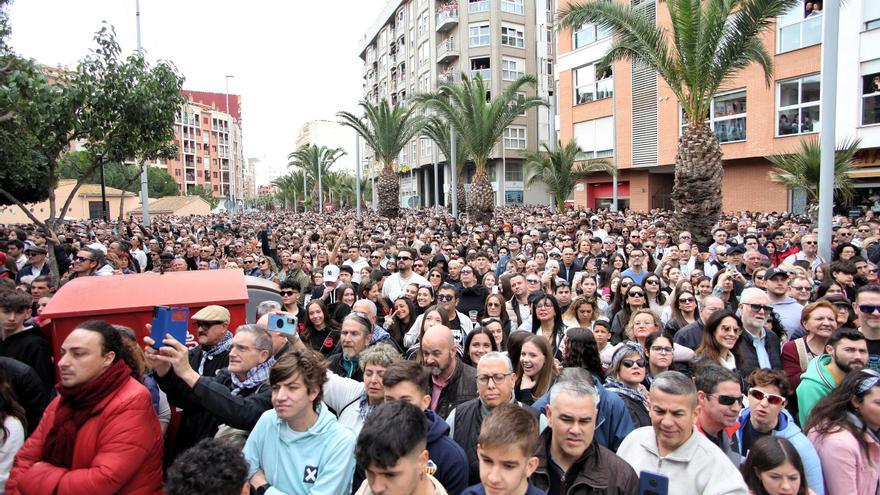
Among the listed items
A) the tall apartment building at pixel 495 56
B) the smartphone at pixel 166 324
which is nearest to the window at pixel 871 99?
the smartphone at pixel 166 324

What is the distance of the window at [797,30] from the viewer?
72.5 feet

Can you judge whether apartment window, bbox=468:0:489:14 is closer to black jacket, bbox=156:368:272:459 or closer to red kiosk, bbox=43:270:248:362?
red kiosk, bbox=43:270:248:362

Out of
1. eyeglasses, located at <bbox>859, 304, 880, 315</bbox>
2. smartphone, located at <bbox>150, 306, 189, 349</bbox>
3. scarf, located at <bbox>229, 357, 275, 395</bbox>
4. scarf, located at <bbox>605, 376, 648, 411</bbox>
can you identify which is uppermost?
smartphone, located at <bbox>150, 306, 189, 349</bbox>

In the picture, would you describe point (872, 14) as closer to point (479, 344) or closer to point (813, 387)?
point (813, 387)

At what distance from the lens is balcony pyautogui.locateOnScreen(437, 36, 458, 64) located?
159 feet

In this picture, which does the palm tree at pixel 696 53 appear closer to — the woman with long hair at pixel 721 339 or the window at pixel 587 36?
the woman with long hair at pixel 721 339

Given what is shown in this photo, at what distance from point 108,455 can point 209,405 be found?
51 centimetres

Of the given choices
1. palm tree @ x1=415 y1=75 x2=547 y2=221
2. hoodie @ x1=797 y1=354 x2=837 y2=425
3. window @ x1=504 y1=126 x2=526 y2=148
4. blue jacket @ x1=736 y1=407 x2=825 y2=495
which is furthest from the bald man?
window @ x1=504 y1=126 x2=526 y2=148

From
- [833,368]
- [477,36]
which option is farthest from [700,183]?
[477,36]

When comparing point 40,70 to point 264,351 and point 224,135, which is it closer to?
point 264,351

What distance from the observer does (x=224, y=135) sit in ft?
351

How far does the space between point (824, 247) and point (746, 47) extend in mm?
6168

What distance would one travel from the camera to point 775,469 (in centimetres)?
273

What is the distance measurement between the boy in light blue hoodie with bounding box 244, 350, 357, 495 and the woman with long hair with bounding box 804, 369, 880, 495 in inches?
101
